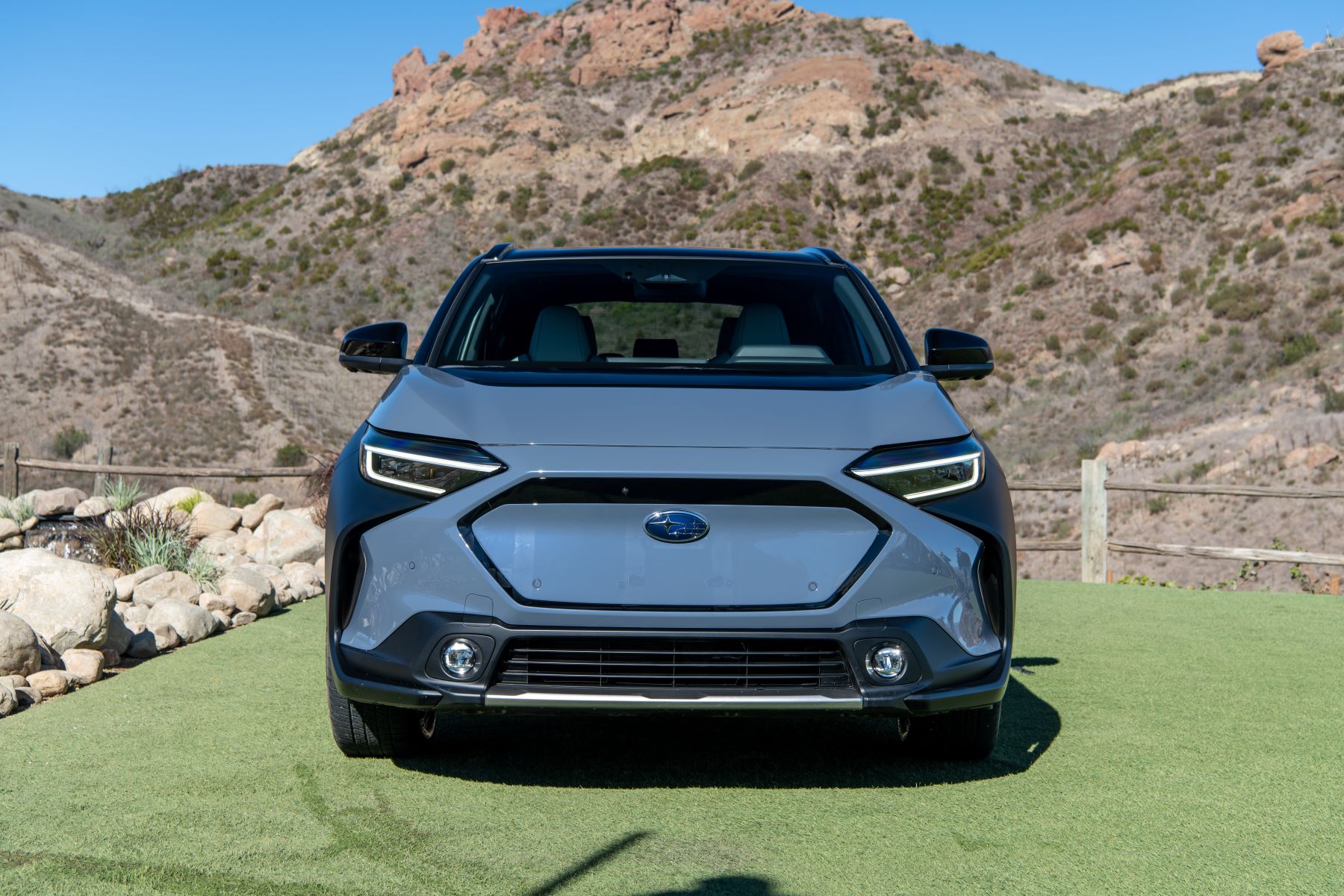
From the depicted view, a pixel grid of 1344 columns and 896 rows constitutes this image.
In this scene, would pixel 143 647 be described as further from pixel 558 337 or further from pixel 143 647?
pixel 558 337

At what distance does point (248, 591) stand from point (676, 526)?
5.49 metres

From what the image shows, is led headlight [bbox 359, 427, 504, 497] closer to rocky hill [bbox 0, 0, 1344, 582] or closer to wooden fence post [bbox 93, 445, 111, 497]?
wooden fence post [bbox 93, 445, 111, 497]

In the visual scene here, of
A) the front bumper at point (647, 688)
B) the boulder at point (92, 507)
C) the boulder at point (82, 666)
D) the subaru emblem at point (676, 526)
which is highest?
the subaru emblem at point (676, 526)

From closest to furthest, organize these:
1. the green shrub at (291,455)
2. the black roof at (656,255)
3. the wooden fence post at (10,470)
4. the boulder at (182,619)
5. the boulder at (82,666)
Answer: the black roof at (656,255) → the boulder at (82,666) → the boulder at (182,619) → the wooden fence post at (10,470) → the green shrub at (291,455)

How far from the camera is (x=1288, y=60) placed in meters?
46.4

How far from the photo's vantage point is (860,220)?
178 ft

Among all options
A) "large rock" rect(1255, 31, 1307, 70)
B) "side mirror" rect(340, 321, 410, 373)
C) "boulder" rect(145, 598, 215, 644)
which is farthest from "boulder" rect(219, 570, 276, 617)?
"large rock" rect(1255, 31, 1307, 70)

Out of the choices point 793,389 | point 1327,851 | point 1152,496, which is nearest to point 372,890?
point 793,389

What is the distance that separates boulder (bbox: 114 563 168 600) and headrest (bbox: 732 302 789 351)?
194 inches

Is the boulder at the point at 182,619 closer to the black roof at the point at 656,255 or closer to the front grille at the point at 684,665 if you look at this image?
the black roof at the point at 656,255

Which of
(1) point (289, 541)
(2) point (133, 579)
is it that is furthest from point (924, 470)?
(1) point (289, 541)

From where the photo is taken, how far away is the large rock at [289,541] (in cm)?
1048

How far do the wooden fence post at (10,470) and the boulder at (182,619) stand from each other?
937 cm

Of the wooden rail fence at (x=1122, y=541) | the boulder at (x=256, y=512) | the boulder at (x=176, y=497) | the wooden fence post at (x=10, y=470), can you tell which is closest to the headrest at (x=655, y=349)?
the wooden rail fence at (x=1122, y=541)
